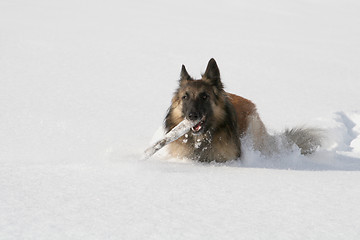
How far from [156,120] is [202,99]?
5.43ft

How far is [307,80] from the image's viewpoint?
9391 mm

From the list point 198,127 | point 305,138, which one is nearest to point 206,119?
point 198,127

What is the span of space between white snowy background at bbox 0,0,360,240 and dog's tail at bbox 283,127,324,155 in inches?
6.0

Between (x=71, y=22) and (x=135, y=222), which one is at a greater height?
(x=71, y=22)

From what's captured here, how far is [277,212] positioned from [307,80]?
278 inches

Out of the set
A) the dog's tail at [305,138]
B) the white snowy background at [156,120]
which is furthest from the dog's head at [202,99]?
A: the dog's tail at [305,138]

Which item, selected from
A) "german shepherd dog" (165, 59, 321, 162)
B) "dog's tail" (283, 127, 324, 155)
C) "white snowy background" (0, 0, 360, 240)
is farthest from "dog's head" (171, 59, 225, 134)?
"dog's tail" (283, 127, 324, 155)

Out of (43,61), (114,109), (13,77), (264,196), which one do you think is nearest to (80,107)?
(114,109)

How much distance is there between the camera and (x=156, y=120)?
6.61 metres

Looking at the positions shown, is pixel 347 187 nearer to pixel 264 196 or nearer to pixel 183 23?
pixel 264 196

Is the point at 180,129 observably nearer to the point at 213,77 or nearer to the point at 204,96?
the point at 204,96

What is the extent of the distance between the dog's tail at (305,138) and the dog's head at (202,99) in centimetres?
Answer: 123

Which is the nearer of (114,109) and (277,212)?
(277,212)

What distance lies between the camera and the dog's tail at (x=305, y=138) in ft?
19.0
